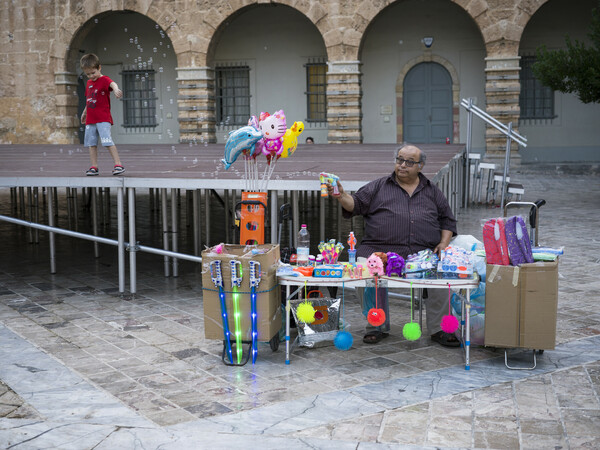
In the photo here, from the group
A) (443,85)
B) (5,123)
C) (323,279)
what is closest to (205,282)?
(323,279)

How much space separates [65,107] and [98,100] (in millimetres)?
14809

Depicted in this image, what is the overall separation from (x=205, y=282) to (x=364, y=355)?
1.13 m

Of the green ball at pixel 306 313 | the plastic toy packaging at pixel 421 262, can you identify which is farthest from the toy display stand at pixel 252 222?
the plastic toy packaging at pixel 421 262

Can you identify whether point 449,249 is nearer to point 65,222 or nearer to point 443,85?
point 65,222

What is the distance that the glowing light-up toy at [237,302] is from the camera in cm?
493

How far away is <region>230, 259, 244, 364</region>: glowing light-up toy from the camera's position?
4.93 meters

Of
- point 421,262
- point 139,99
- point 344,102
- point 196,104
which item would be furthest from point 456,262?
point 139,99

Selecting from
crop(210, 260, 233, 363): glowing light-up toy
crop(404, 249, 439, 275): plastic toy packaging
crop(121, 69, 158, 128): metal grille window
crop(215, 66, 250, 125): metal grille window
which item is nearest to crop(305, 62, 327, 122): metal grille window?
crop(215, 66, 250, 125): metal grille window

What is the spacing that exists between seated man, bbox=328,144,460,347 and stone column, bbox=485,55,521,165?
43.5 ft

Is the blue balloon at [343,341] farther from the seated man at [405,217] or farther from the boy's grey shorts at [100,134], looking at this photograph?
the boy's grey shorts at [100,134]

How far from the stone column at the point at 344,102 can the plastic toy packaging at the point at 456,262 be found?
1457 centimetres

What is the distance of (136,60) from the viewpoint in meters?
23.3

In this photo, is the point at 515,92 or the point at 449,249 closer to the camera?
the point at 449,249

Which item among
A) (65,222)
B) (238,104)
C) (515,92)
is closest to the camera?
(65,222)
